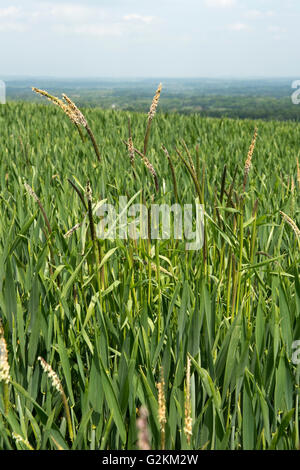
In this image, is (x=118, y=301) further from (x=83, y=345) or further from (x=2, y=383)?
(x=2, y=383)

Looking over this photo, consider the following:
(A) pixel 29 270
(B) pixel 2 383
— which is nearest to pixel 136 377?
(B) pixel 2 383

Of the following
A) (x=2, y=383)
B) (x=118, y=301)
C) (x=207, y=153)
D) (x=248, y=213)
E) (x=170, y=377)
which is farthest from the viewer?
(x=207, y=153)

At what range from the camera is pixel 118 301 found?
102cm

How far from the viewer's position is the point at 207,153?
3.40m
